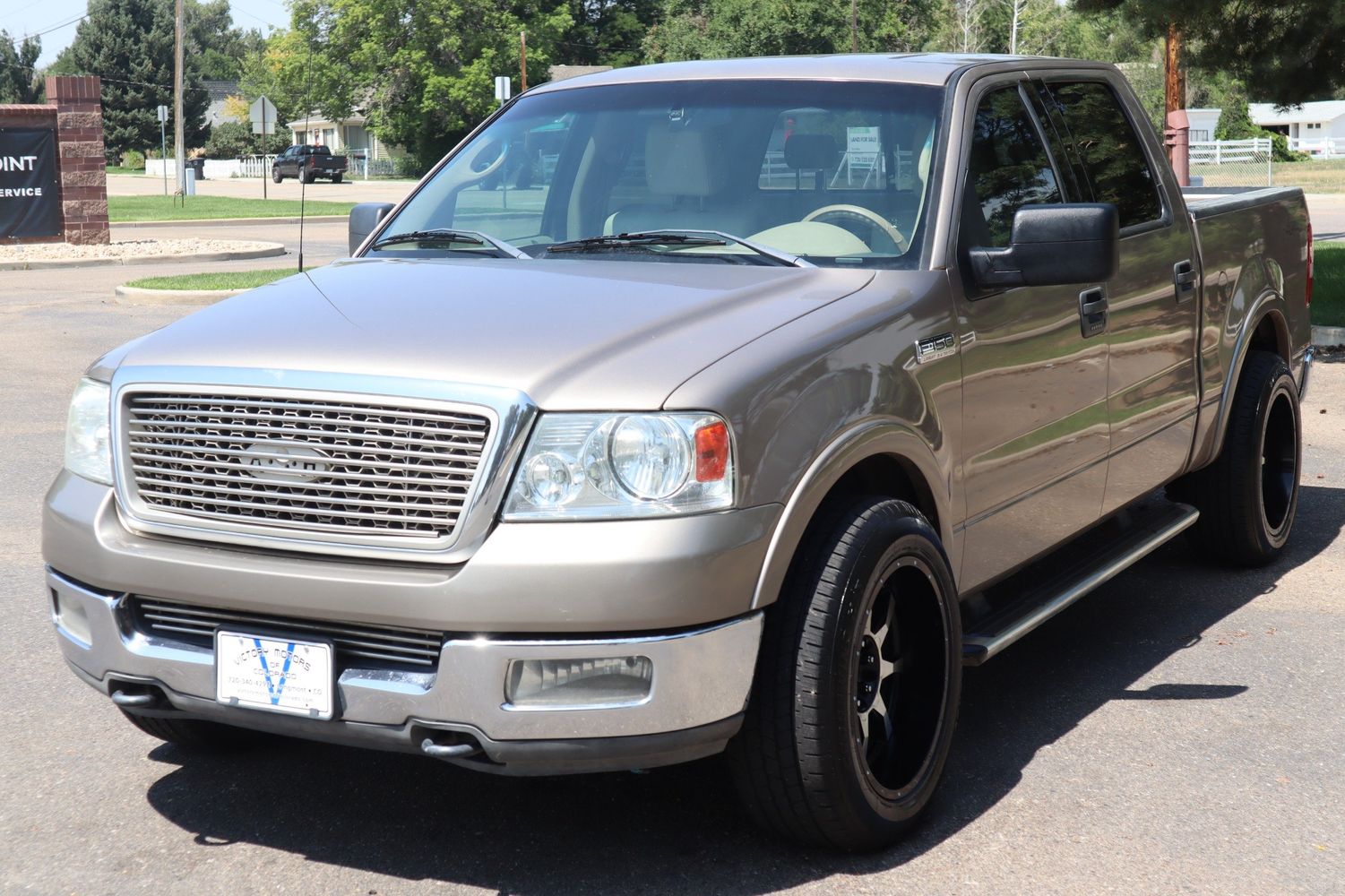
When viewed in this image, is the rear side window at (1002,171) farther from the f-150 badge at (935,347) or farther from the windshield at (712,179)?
the f-150 badge at (935,347)

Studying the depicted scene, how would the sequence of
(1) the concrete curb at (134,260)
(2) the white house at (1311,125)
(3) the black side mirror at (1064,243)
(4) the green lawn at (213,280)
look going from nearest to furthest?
1. (3) the black side mirror at (1064,243)
2. (4) the green lawn at (213,280)
3. (1) the concrete curb at (134,260)
4. (2) the white house at (1311,125)

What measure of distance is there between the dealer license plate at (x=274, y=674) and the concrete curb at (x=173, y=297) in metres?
14.0

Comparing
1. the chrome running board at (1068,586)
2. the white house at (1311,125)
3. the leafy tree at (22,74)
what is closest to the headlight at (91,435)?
the chrome running board at (1068,586)

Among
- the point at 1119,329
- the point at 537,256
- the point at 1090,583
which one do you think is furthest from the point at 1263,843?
the point at 537,256

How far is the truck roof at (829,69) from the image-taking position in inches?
181

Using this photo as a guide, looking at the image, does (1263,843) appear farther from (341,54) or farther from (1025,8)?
(1025,8)

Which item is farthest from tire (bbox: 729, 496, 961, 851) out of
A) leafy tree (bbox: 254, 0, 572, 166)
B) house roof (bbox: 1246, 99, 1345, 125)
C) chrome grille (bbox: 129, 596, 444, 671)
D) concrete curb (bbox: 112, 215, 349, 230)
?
house roof (bbox: 1246, 99, 1345, 125)

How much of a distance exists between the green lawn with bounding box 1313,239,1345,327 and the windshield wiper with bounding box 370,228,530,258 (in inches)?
406

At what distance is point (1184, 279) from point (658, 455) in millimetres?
2924

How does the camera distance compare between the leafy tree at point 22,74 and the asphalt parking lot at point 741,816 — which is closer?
the asphalt parking lot at point 741,816

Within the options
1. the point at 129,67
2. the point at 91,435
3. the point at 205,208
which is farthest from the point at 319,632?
the point at 129,67

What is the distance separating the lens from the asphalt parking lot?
11.8 ft

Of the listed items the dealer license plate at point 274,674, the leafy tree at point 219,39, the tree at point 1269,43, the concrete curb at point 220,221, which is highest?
the leafy tree at point 219,39

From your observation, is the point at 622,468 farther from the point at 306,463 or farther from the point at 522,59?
the point at 522,59
